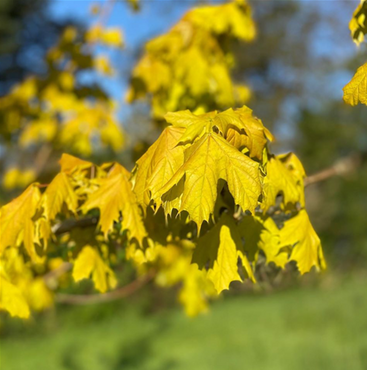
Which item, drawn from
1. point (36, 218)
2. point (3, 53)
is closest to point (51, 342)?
point (36, 218)

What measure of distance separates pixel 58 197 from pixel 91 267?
0.27 metres

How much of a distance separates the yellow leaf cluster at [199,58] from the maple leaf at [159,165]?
1401mm

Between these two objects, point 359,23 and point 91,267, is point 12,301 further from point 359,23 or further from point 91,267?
point 359,23

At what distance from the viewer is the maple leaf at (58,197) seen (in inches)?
47.0

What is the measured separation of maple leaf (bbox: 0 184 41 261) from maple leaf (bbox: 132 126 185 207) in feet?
1.04

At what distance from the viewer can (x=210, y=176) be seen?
0.92m

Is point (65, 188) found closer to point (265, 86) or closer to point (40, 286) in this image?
point (40, 286)

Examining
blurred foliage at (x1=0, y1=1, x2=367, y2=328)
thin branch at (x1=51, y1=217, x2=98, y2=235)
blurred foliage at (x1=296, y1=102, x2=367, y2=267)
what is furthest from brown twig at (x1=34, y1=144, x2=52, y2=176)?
blurred foliage at (x1=296, y1=102, x2=367, y2=267)

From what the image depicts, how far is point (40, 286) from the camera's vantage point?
312 cm

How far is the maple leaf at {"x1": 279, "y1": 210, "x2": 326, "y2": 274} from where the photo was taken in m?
1.21

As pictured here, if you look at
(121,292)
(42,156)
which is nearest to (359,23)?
(121,292)

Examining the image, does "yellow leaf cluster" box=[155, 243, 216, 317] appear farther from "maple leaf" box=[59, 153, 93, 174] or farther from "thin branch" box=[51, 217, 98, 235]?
"maple leaf" box=[59, 153, 93, 174]

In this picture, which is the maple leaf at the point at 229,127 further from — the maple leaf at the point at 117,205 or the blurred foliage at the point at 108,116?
the maple leaf at the point at 117,205

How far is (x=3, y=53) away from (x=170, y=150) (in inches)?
540
